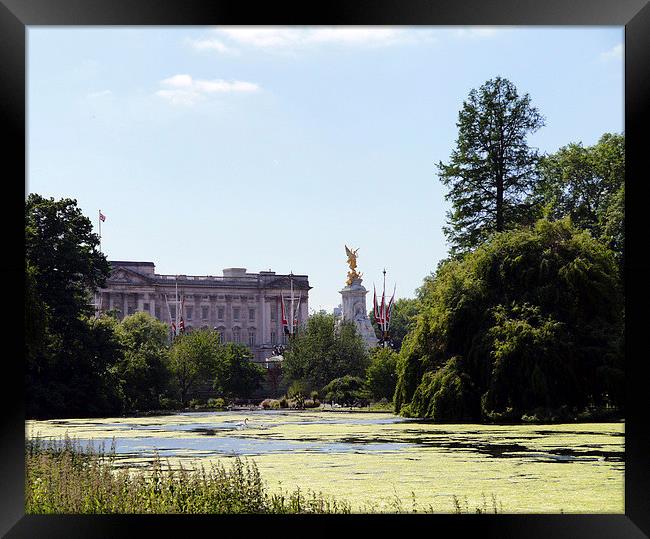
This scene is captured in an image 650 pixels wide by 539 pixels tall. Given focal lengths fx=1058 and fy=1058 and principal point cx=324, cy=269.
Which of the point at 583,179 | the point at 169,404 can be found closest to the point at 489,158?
the point at 583,179

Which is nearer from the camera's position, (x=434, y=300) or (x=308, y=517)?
(x=308, y=517)

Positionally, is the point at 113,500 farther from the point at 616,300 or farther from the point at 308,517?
the point at 616,300

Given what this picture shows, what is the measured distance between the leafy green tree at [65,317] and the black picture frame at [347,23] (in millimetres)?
26643

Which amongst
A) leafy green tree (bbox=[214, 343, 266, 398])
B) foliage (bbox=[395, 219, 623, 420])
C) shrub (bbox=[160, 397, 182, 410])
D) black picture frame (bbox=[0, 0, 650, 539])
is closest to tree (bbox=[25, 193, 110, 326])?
shrub (bbox=[160, 397, 182, 410])

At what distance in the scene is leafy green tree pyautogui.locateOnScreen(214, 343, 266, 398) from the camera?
53.6 meters

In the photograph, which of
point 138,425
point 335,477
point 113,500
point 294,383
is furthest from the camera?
point 294,383

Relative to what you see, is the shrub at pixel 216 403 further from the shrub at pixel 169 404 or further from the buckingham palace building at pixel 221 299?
the buckingham palace building at pixel 221 299

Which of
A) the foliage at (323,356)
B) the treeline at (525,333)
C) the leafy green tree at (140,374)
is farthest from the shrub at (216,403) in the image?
the treeline at (525,333)

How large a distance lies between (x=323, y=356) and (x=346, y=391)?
4663 mm

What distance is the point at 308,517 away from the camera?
1102 cm

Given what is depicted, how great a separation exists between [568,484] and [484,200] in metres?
26.1

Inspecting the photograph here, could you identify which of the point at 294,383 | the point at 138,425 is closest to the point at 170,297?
the point at 294,383

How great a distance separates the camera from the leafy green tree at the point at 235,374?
5356 centimetres

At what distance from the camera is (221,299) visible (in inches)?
3605
